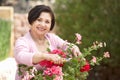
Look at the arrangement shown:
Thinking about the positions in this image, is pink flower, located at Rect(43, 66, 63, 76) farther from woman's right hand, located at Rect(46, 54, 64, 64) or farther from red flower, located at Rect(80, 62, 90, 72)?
red flower, located at Rect(80, 62, 90, 72)

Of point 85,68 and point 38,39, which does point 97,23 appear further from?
point 85,68

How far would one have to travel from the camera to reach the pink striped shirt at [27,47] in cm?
424

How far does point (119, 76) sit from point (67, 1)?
8.03 ft

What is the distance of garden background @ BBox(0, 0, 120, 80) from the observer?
13281 mm

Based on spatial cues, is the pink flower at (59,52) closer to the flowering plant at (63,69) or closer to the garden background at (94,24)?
the flowering plant at (63,69)

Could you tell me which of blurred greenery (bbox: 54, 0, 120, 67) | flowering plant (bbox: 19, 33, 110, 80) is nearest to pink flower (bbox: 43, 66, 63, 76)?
flowering plant (bbox: 19, 33, 110, 80)

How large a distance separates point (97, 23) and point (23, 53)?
30.2 ft

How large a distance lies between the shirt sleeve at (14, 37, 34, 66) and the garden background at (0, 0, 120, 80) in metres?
8.65

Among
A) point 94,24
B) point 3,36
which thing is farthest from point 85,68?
point 94,24

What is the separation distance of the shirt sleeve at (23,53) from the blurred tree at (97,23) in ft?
28.4

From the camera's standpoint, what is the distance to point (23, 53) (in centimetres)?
428

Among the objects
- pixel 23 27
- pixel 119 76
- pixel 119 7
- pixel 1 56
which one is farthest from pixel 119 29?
pixel 1 56

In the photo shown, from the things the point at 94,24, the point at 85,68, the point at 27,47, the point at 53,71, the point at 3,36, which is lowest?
the point at 53,71

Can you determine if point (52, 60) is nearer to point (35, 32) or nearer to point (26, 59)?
point (26, 59)
